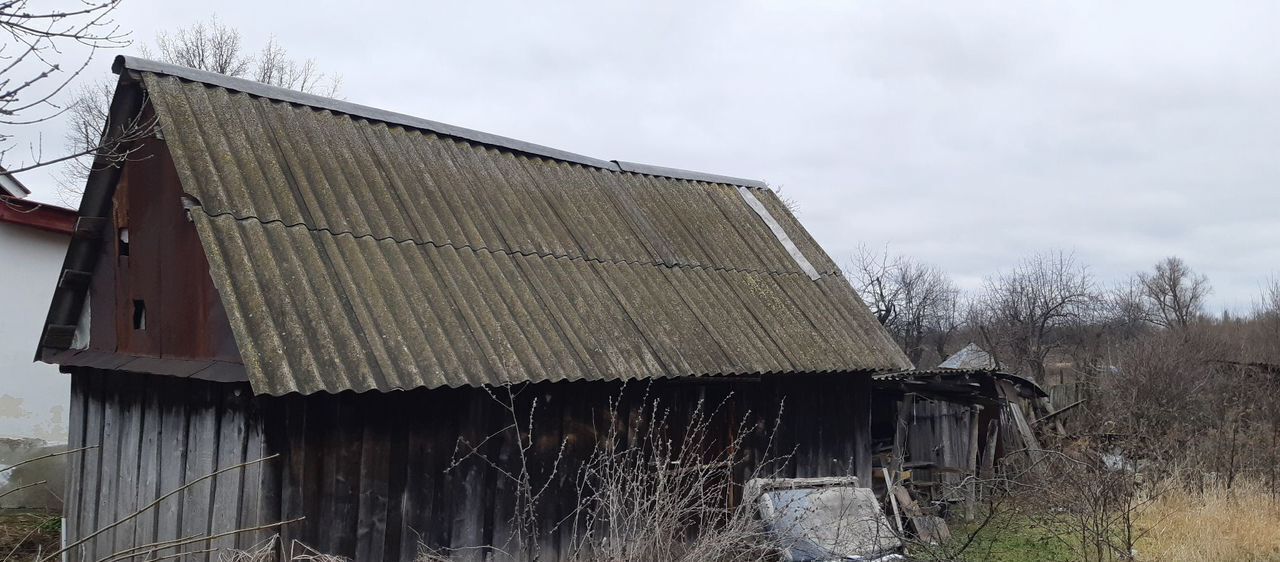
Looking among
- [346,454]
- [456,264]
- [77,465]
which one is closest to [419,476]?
[346,454]

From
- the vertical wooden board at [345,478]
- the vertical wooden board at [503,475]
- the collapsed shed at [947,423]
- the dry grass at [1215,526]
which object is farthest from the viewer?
the collapsed shed at [947,423]

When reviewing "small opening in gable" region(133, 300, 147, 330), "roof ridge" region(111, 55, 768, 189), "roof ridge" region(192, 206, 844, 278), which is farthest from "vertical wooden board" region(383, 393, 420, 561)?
"roof ridge" region(111, 55, 768, 189)

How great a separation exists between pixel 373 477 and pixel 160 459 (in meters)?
1.91

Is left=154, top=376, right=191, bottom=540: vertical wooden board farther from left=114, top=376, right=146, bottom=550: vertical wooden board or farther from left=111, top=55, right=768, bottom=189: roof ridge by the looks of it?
left=111, top=55, right=768, bottom=189: roof ridge

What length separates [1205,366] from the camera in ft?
57.4

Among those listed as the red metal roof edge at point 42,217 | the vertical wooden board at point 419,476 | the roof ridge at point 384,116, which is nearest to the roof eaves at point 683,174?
the roof ridge at point 384,116

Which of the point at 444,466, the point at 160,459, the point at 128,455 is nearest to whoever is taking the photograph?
the point at 444,466

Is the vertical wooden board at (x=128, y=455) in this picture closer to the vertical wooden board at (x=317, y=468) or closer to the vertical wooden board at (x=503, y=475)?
the vertical wooden board at (x=317, y=468)

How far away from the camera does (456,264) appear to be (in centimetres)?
725

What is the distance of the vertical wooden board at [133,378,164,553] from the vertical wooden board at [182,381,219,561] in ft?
1.71

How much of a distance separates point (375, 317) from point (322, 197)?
146cm

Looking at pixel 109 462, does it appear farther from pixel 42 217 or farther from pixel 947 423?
pixel 947 423

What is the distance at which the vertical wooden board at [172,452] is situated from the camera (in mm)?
6320

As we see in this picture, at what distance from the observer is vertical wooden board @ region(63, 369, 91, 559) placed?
25.7 ft
